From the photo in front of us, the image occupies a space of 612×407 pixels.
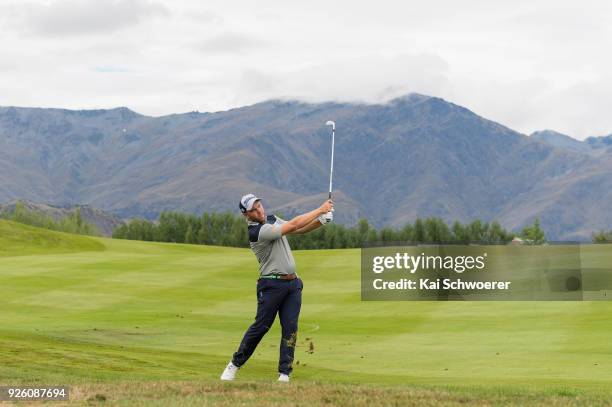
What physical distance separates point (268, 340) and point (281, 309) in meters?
15.6

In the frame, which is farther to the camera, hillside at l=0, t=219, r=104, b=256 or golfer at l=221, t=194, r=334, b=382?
hillside at l=0, t=219, r=104, b=256

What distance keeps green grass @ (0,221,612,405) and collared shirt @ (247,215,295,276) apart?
1.94 m

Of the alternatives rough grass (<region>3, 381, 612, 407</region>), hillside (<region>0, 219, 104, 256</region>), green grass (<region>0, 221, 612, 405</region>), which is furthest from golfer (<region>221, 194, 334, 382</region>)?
hillside (<region>0, 219, 104, 256</region>)

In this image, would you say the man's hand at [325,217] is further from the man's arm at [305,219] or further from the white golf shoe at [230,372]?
the white golf shoe at [230,372]

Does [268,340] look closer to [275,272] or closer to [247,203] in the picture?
[275,272]

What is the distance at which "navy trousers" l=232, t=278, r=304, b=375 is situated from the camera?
1548 centimetres

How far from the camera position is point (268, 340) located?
102 ft

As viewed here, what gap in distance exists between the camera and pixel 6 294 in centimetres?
4350

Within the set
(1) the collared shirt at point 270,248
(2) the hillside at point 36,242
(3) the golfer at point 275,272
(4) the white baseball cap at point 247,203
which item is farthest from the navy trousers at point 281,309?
(2) the hillside at point 36,242

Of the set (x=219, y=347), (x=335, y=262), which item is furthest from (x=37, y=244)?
(x=219, y=347)

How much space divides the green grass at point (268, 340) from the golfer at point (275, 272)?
68 centimetres

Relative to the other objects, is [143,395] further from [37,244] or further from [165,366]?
[37,244]

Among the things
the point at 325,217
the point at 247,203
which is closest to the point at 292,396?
the point at 325,217

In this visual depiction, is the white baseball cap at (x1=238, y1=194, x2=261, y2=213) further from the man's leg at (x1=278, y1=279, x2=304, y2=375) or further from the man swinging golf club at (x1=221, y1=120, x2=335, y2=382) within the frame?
the man's leg at (x1=278, y1=279, x2=304, y2=375)
